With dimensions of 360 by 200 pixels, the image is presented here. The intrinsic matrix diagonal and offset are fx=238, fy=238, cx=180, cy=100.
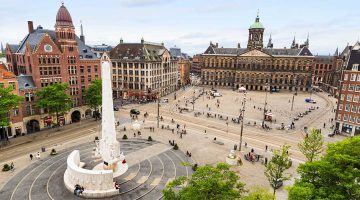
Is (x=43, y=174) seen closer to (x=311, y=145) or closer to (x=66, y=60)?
(x=66, y=60)

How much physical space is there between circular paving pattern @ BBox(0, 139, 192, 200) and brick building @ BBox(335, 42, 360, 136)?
149 feet

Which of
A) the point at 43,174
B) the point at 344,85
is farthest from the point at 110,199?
the point at 344,85

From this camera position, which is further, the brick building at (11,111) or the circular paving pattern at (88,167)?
the brick building at (11,111)

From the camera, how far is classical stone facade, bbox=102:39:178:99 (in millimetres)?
96250

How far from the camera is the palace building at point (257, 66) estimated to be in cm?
12988

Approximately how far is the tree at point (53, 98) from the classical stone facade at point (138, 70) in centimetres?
4138

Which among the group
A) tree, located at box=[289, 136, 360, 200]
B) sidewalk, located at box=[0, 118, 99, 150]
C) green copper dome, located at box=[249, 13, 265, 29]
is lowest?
sidewalk, located at box=[0, 118, 99, 150]

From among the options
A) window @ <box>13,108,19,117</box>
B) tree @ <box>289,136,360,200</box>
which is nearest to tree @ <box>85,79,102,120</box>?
window @ <box>13,108,19,117</box>

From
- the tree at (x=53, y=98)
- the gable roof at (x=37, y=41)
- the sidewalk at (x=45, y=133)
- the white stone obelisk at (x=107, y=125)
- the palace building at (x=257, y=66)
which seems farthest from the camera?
the palace building at (x=257, y=66)

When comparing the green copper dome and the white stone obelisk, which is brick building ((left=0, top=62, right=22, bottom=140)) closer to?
the white stone obelisk

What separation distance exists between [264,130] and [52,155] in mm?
50680

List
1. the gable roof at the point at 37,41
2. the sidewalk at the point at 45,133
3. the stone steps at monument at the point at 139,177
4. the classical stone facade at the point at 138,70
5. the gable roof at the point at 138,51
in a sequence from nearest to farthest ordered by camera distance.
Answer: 1. the stone steps at monument at the point at 139,177
2. the sidewalk at the point at 45,133
3. the gable roof at the point at 37,41
4. the classical stone facade at the point at 138,70
5. the gable roof at the point at 138,51

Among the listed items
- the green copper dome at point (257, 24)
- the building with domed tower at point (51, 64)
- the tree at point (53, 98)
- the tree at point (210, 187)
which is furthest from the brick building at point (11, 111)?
the green copper dome at point (257, 24)

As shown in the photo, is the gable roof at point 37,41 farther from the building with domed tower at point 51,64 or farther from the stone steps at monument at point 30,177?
the stone steps at monument at point 30,177
